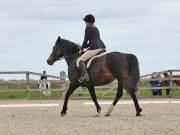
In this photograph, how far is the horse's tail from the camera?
1434 centimetres

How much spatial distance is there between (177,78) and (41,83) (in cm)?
602

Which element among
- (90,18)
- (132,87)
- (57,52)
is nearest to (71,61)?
(57,52)

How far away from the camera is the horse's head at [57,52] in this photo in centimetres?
1585

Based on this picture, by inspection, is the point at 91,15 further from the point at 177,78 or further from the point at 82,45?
the point at 177,78

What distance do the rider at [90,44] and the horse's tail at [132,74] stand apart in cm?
84

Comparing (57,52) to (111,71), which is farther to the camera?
(57,52)

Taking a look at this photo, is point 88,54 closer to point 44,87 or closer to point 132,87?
point 132,87

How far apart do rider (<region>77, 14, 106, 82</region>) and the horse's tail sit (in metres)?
0.84

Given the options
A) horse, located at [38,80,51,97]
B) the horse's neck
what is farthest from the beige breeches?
horse, located at [38,80,51,97]

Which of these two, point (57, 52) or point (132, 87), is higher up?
point (57, 52)

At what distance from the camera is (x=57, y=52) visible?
15.9 m

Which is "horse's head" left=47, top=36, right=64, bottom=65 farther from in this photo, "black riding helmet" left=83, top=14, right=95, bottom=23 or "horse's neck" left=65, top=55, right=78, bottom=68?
"black riding helmet" left=83, top=14, right=95, bottom=23

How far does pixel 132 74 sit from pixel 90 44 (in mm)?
1299

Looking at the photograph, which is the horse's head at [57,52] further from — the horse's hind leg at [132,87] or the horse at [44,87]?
the horse at [44,87]
